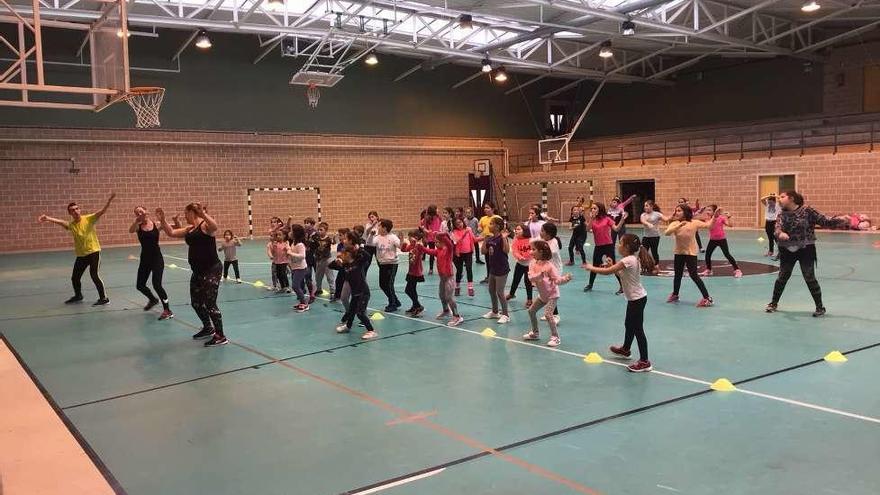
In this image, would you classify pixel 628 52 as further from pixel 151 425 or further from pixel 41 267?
pixel 151 425

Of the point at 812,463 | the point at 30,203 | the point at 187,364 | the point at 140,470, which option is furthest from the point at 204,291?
the point at 30,203

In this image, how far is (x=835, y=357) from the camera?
6871 mm

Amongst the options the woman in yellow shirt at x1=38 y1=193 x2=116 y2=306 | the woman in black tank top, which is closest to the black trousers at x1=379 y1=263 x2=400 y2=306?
the woman in black tank top

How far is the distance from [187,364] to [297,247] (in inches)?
149

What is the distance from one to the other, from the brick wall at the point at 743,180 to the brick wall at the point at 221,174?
684 centimetres

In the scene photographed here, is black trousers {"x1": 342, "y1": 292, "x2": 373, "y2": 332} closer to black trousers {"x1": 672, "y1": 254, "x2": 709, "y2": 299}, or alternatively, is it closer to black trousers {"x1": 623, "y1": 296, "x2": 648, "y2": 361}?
black trousers {"x1": 623, "y1": 296, "x2": 648, "y2": 361}

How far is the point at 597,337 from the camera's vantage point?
27.4 ft

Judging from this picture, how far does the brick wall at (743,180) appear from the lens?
2442 centimetres

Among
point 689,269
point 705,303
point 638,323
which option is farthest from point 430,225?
point 638,323

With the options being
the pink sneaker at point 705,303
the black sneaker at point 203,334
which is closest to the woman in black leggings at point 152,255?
the black sneaker at point 203,334

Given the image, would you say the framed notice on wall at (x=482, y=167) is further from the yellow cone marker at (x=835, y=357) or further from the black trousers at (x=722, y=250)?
the yellow cone marker at (x=835, y=357)

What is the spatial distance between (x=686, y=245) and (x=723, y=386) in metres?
5.14

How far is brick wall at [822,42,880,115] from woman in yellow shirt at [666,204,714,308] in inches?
957

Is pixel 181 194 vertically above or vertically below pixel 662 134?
below
